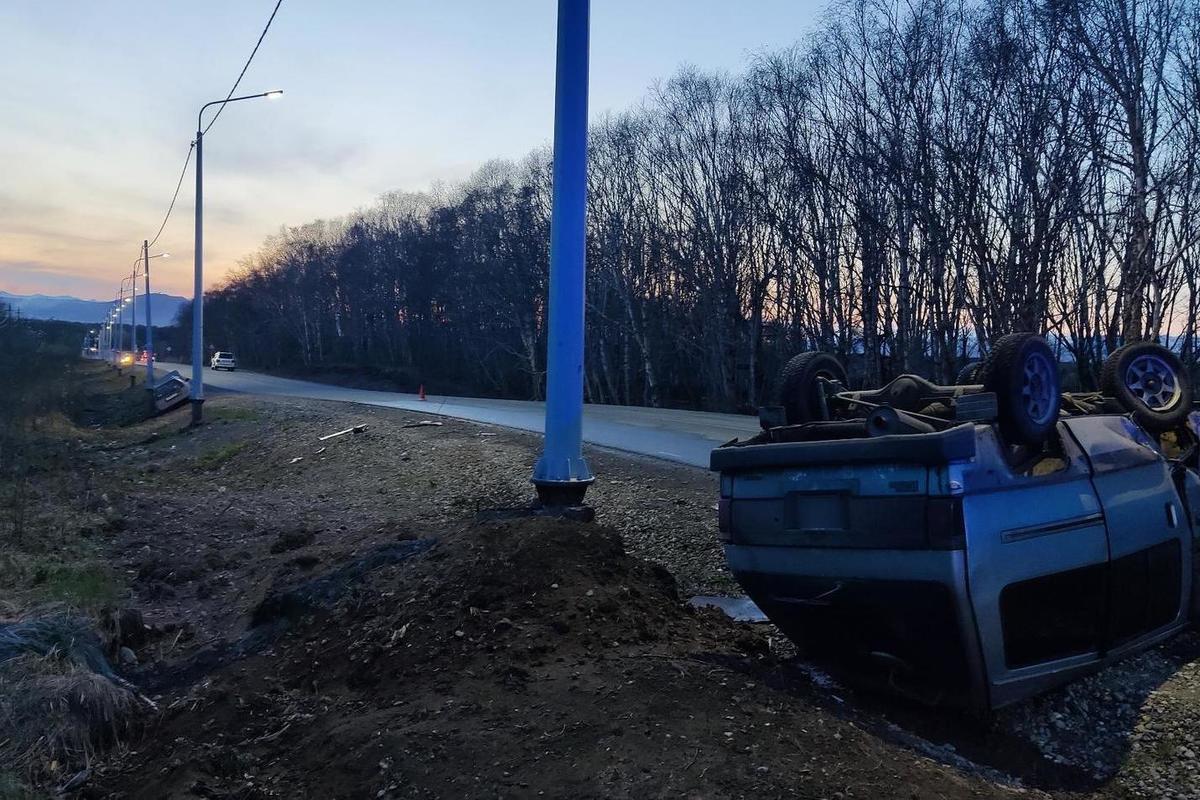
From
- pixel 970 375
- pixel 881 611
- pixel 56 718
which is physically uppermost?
pixel 970 375

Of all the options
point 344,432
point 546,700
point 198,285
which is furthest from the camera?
point 198,285

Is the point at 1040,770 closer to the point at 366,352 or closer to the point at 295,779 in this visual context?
the point at 295,779

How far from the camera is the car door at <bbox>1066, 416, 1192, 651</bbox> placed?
4.05 m

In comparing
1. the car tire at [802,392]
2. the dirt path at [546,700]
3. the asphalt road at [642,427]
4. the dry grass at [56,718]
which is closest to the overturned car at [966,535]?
the car tire at [802,392]

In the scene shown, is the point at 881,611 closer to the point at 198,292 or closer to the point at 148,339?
the point at 198,292

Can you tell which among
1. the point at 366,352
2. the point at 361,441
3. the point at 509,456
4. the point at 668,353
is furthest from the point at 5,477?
the point at 366,352

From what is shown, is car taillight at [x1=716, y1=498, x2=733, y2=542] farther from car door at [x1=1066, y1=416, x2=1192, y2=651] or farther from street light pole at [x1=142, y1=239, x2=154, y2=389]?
street light pole at [x1=142, y1=239, x2=154, y2=389]

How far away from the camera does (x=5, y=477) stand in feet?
50.2

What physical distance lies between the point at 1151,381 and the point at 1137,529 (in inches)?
60.1

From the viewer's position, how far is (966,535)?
3426 mm

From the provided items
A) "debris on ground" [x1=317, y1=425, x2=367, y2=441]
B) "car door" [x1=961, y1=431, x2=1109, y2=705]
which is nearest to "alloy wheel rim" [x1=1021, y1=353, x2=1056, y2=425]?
"car door" [x1=961, y1=431, x2=1109, y2=705]

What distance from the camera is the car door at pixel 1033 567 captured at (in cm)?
350

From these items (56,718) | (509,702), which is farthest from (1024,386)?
(56,718)

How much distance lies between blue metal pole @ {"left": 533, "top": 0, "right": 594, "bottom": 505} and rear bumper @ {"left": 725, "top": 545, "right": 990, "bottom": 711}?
3132 mm
